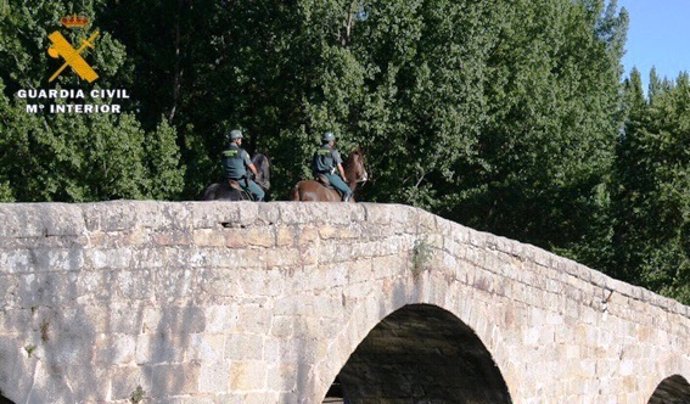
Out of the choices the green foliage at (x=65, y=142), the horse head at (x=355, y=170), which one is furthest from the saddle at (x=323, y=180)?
the green foliage at (x=65, y=142)

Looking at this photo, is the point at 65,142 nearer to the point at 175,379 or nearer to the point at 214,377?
the point at 214,377

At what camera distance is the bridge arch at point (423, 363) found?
11.3 meters

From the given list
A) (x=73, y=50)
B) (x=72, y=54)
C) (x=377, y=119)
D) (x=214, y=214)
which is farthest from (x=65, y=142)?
(x=214, y=214)

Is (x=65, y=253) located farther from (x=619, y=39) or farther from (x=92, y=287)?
(x=619, y=39)

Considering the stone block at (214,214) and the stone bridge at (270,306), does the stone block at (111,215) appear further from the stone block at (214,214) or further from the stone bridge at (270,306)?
the stone block at (214,214)

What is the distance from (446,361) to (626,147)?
1404cm

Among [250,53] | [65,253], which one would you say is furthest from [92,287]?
[250,53]

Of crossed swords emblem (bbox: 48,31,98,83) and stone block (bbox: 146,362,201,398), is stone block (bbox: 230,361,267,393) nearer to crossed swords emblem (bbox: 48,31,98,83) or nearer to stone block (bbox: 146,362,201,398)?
stone block (bbox: 146,362,201,398)

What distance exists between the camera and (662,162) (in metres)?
24.5

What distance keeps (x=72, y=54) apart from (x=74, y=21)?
63 cm

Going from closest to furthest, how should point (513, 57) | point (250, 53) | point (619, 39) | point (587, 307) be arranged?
point (587, 307), point (250, 53), point (513, 57), point (619, 39)

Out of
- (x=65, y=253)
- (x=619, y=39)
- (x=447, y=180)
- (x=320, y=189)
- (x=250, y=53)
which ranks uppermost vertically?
(x=619, y=39)

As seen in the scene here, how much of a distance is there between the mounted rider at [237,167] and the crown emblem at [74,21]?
31.7 ft

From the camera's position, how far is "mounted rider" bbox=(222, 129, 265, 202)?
13156 mm
